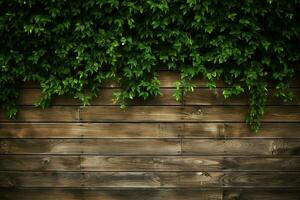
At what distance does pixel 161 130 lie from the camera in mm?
3520

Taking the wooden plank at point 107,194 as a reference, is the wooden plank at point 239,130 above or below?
above

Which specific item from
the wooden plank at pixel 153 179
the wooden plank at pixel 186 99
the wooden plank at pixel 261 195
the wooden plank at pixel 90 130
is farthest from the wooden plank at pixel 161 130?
the wooden plank at pixel 261 195

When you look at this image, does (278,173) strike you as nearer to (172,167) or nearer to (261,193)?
(261,193)

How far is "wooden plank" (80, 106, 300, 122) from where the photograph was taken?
3.48 metres

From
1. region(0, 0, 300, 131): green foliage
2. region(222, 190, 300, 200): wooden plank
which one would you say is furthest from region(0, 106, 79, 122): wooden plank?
region(222, 190, 300, 200): wooden plank

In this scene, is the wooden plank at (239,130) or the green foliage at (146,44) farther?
Result: the wooden plank at (239,130)

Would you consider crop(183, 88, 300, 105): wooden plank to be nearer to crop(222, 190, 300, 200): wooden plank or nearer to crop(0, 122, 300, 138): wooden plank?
crop(0, 122, 300, 138): wooden plank

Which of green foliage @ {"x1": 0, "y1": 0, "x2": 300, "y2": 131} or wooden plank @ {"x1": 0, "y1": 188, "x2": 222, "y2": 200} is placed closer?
green foliage @ {"x1": 0, "y1": 0, "x2": 300, "y2": 131}

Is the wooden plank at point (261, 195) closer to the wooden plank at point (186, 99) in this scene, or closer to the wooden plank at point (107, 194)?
the wooden plank at point (107, 194)

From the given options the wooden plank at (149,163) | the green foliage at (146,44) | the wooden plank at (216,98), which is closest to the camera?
the green foliage at (146,44)

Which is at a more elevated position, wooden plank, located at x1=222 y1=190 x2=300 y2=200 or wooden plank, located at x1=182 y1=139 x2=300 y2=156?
wooden plank, located at x1=182 y1=139 x2=300 y2=156

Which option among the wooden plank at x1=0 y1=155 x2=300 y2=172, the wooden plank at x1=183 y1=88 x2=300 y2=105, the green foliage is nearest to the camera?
the green foliage

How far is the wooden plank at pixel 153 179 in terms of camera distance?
357 cm

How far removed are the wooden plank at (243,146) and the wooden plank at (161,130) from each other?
5 centimetres
